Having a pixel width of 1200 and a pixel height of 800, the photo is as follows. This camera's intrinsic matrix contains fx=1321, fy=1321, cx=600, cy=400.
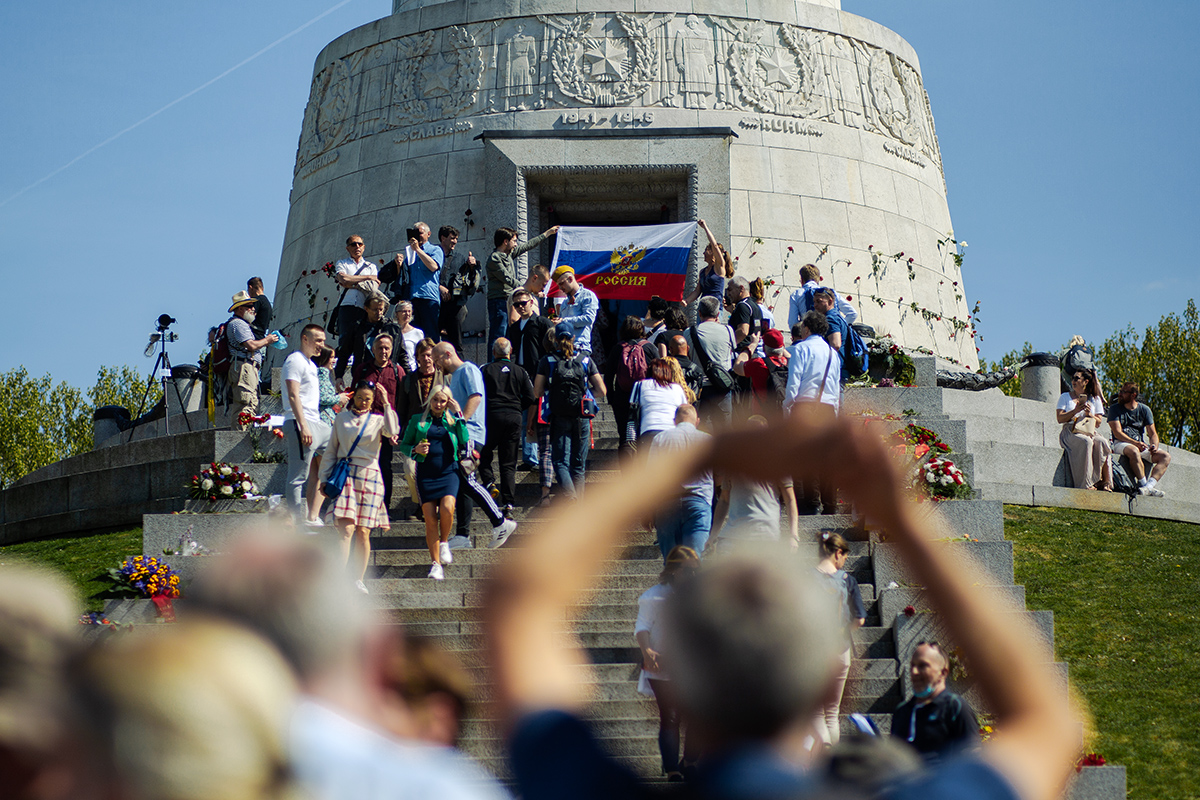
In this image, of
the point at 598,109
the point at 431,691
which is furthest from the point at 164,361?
the point at 431,691

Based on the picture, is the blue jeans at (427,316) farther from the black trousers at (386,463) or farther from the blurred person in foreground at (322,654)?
the blurred person in foreground at (322,654)

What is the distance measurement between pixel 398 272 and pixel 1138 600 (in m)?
8.48

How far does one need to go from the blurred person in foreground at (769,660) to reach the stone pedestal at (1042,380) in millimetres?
16749

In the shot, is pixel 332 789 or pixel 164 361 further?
pixel 164 361

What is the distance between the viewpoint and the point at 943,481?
422 inches

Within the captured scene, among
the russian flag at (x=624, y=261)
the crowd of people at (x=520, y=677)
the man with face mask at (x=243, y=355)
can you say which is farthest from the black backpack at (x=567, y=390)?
the crowd of people at (x=520, y=677)

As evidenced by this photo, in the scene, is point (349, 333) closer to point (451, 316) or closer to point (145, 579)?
point (451, 316)

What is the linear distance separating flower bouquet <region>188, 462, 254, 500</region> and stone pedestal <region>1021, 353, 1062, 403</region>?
424 inches

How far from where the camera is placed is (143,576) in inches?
406

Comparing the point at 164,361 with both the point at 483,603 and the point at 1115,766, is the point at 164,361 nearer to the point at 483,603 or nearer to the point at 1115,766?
the point at 1115,766

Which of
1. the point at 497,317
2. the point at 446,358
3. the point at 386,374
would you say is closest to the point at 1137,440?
the point at 497,317

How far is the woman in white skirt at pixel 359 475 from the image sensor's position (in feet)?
31.3

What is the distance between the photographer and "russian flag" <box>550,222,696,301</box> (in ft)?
55.4

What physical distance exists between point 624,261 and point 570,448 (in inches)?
243
